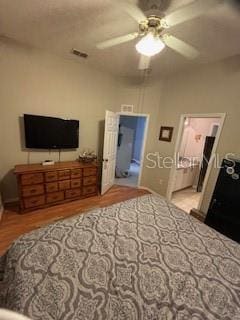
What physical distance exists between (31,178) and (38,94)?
152cm

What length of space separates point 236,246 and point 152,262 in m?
0.92

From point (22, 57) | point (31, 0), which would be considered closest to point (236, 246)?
point (31, 0)

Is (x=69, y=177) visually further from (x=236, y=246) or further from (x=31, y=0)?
(x=236, y=246)

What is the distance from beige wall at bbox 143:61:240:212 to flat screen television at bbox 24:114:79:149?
1966 mm

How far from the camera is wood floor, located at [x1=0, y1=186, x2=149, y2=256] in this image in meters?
2.29

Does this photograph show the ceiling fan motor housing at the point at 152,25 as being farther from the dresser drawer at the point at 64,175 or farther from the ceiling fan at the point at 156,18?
the dresser drawer at the point at 64,175

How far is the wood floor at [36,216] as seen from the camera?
2293 mm

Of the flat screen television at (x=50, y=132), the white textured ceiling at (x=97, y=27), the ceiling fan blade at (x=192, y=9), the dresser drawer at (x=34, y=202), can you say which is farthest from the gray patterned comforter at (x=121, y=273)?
the white textured ceiling at (x=97, y=27)

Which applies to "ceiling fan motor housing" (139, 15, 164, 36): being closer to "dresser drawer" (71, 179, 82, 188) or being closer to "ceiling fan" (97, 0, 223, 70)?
"ceiling fan" (97, 0, 223, 70)

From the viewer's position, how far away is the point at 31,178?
270cm

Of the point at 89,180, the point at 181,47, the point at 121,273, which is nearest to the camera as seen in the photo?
the point at 121,273

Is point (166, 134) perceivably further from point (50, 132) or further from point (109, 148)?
point (50, 132)

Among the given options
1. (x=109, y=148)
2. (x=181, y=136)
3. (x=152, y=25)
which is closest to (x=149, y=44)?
(x=152, y=25)

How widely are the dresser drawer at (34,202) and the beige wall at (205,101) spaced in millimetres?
2586
